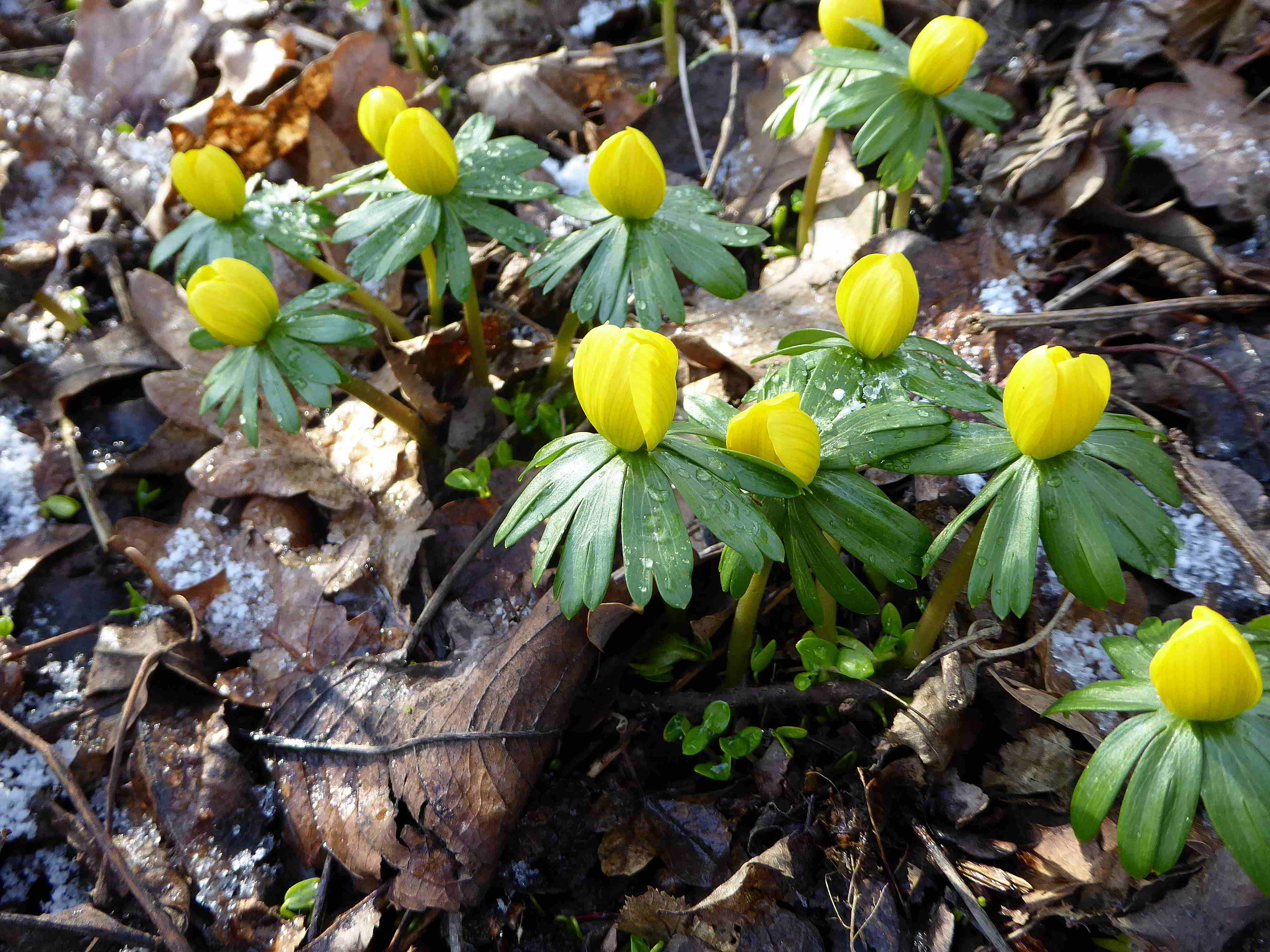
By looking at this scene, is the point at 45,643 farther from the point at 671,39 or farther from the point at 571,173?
the point at 671,39

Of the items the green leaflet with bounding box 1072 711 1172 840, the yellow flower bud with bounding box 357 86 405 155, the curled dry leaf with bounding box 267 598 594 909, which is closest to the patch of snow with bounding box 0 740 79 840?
the curled dry leaf with bounding box 267 598 594 909

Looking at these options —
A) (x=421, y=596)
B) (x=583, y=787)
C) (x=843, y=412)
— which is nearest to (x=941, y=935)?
(x=583, y=787)

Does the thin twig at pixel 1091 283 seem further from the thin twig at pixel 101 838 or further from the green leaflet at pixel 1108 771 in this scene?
the thin twig at pixel 101 838

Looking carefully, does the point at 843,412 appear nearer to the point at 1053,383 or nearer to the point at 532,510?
the point at 1053,383

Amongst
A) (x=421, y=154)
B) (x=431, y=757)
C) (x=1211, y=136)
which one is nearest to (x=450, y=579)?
(x=431, y=757)

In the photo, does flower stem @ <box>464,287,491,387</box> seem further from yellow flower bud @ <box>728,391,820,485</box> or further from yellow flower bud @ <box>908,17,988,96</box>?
yellow flower bud @ <box>908,17,988,96</box>

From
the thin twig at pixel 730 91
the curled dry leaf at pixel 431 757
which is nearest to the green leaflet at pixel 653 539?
the curled dry leaf at pixel 431 757

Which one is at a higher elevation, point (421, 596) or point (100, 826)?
point (421, 596)

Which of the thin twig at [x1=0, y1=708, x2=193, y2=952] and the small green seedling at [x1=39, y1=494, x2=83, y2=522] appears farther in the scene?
the small green seedling at [x1=39, y1=494, x2=83, y2=522]
